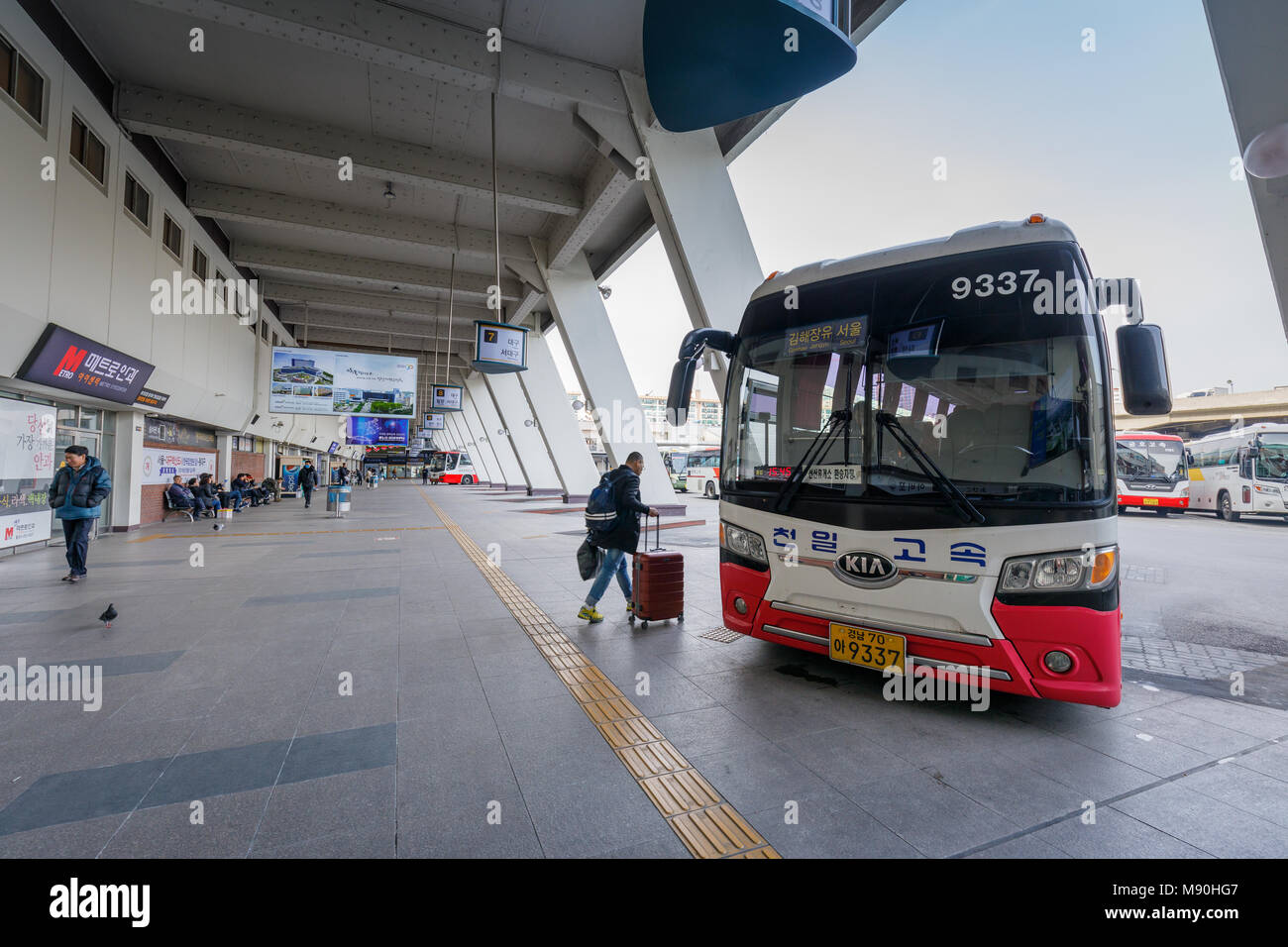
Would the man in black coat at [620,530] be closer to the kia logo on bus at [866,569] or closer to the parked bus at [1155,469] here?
the kia logo on bus at [866,569]

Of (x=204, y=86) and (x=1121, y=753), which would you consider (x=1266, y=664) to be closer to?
(x=1121, y=753)

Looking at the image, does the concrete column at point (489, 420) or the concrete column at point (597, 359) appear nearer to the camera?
the concrete column at point (597, 359)

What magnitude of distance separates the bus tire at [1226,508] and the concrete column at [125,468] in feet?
97.0

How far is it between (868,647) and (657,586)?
2.37m

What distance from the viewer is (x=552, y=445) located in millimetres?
20016

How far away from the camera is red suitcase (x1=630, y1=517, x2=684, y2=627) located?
5.47 metres

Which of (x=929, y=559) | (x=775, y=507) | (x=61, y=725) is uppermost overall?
(x=775, y=507)

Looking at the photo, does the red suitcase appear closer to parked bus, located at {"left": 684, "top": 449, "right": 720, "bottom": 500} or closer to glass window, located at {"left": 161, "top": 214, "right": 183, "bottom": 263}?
glass window, located at {"left": 161, "top": 214, "right": 183, "bottom": 263}

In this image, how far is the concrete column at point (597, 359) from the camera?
14.8 m

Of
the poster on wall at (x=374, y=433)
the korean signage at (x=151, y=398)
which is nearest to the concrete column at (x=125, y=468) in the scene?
the korean signage at (x=151, y=398)

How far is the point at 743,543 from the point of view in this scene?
4215 millimetres

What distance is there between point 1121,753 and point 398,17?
10140 mm
